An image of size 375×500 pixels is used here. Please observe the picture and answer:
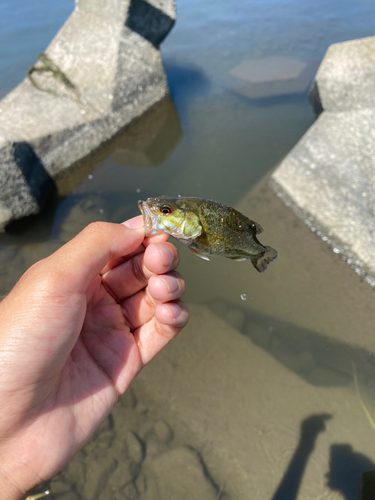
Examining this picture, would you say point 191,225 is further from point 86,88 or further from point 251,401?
point 86,88

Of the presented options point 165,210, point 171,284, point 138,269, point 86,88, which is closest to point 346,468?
point 171,284

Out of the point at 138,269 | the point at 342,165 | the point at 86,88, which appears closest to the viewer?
the point at 138,269

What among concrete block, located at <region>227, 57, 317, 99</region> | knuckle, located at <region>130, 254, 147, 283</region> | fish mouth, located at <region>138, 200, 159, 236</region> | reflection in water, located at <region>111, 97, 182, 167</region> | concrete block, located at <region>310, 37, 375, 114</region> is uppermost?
concrete block, located at <region>310, 37, 375, 114</region>

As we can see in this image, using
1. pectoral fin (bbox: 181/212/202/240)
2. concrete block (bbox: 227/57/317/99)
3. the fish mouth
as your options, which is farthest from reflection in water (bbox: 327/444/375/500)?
concrete block (bbox: 227/57/317/99)

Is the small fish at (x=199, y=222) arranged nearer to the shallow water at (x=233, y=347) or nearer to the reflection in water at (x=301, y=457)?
the shallow water at (x=233, y=347)

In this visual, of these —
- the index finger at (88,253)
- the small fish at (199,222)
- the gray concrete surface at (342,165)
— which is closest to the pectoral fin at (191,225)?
the small fish at (199,222)

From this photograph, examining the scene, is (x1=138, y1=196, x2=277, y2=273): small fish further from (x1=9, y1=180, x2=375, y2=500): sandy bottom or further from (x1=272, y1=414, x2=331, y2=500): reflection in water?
(x1=272, y1=414, x2=331, y2=500): reflection in water
